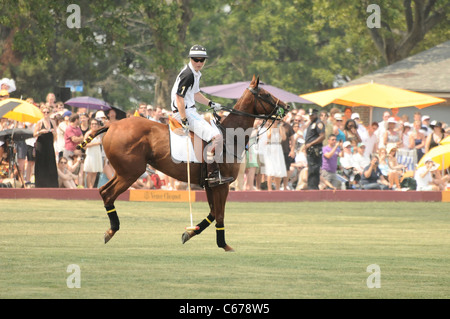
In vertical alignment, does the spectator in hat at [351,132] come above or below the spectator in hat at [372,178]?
above

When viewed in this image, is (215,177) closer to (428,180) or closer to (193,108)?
(193,108)

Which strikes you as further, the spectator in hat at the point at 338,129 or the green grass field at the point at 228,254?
the spectator in hat at the point at 338,129

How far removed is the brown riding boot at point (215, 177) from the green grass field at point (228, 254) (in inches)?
36.5

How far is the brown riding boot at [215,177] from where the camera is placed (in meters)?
14.5

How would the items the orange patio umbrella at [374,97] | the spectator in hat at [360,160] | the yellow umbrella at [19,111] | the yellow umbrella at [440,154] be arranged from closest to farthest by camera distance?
the yellow umbrella at [440,154] < the yellow umbrella at [19,111] < the spectator in hat at [360,160] < the orange patio umbrella at [374,97]

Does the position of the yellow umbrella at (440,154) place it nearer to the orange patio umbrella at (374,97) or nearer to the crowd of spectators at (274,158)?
the crowd of spectators at (274,158)

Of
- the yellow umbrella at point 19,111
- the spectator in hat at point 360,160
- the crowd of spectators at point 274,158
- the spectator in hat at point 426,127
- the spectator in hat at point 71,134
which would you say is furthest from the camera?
the spectator in hat at point 426,127

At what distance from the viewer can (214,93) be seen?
2920 centimetres

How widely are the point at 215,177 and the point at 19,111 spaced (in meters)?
9.51

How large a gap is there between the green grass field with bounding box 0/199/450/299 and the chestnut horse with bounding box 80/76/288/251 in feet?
2.20

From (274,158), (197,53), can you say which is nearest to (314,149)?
(274,158)

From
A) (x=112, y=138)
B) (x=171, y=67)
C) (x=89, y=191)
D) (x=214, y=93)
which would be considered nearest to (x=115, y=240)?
(x=112, y=138)

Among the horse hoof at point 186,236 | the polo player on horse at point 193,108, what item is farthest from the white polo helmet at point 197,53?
the horse hoof at point 186,236

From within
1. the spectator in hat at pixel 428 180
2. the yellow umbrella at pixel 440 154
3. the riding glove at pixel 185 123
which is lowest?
the spectator in hat at pixel 428 180
